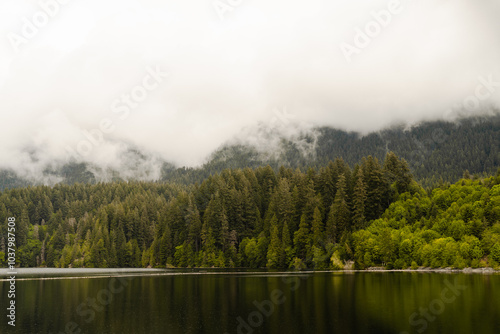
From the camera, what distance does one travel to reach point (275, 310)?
190 feet

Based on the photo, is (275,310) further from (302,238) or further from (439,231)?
(302,238)

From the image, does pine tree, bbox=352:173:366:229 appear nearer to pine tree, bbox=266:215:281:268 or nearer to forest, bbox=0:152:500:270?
forest, bbox=0:152:500:270

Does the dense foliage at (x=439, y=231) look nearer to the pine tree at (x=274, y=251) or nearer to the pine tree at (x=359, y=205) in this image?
the pine tree at (x=359, y=205)

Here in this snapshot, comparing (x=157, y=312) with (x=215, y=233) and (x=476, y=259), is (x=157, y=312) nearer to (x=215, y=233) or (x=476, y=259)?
(x=476, y=259)

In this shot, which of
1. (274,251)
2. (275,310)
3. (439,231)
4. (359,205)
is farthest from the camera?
(274,251)

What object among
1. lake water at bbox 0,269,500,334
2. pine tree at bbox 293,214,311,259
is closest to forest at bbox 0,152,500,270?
pine tree at bbox 293,214,311,259

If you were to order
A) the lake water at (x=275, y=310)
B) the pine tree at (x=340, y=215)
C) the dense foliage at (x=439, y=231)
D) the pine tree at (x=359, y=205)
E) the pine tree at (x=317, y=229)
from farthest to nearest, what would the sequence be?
the pine tree at (x=317, y=229), the pine tree at (x=340, y=215), the pine tree at (x=359, y=205), the dense foliage at (x=439, y=231), the lake water at (x=275, y=310)

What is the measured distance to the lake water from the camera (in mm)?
46656

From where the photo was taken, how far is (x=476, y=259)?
112 metres

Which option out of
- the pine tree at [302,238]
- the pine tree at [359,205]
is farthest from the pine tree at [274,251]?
the pine tree at [359,205]

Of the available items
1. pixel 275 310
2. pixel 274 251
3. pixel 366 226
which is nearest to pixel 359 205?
pixel 366 226

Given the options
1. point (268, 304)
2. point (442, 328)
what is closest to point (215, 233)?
point (268, 304)

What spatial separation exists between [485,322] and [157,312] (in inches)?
1601

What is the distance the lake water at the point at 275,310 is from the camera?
46656 mm
